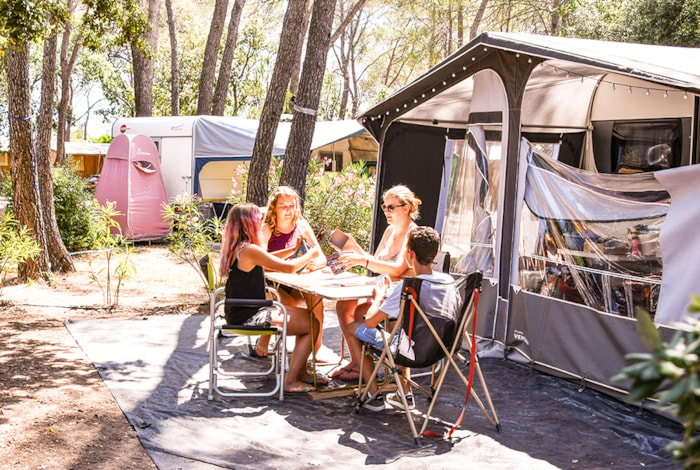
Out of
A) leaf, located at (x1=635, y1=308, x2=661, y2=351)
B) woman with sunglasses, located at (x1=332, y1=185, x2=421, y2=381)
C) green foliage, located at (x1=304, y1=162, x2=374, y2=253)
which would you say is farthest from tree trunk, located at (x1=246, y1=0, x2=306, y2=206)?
leaf, located at (x1=635, y1=308, x2=661, y2=351)

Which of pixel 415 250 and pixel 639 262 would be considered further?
pixel 639 262

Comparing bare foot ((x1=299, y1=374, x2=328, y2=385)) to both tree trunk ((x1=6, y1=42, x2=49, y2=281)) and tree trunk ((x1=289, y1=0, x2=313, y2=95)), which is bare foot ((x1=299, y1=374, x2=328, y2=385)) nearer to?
tree trunk ((x1=289, y1=0, x2=313, y2=95))

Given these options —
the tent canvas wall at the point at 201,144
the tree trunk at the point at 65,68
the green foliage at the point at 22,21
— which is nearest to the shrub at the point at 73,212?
the tent canvas wall at the point at 201,144

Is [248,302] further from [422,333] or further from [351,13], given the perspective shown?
[351,13]

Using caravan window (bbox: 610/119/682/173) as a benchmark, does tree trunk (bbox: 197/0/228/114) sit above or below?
above

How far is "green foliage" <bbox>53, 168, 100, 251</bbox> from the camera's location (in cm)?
1008

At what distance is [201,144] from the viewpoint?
11.9 metres

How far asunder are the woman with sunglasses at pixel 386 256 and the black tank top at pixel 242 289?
52cm

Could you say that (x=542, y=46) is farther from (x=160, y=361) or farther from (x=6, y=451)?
(x=6, y=451)

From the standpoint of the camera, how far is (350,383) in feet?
14.6

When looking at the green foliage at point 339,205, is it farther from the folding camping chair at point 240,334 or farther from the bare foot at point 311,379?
the folding camping chair at point 240,334

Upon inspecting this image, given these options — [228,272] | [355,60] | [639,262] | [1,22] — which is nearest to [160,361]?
[228,272]

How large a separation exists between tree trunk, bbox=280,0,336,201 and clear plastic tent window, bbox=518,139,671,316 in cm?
257

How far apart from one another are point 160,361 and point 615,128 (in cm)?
397
